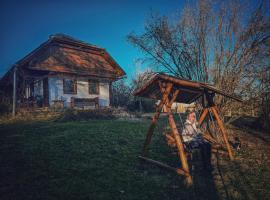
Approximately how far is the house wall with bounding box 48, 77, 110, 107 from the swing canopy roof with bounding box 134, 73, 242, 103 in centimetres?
1135

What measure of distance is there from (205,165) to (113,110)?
1082 cm

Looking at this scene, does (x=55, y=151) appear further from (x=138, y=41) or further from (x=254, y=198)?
(x=138, y=41)

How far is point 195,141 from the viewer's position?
4.95 meters

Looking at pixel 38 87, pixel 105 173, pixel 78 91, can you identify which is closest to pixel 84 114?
pixel 78 91

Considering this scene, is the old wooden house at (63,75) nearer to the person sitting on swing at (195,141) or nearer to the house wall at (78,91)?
the house wall at (78,91)

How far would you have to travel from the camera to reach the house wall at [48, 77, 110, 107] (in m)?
14.9

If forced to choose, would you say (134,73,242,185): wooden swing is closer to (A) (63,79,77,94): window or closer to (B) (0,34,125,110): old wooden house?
(B) (0,34,125,110): old wooden house

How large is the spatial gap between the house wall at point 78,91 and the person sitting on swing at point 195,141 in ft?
39.7

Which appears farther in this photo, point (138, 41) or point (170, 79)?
point (138, 41)

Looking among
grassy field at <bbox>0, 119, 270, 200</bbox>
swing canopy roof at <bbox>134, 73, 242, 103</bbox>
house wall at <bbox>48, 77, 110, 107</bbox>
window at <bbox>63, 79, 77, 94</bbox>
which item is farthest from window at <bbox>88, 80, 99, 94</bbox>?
swing canopy roof at <bbox>134, 73, 242, 103</bbox>

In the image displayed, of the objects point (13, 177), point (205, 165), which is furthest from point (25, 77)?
point (205, 165)

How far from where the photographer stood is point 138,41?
348 inches

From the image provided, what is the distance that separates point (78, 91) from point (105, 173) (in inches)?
522

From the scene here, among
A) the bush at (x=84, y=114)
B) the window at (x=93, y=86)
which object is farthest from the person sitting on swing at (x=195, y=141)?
the window at (x=93, y=86)
